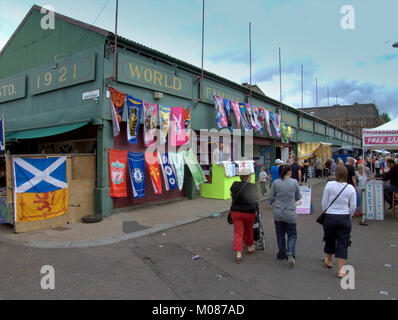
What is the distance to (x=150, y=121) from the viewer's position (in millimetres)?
9562

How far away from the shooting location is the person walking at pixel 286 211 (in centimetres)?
489

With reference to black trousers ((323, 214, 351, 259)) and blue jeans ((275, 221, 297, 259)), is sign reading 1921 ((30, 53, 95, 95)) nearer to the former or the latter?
blue jeans ((275, 221, 297, 259))

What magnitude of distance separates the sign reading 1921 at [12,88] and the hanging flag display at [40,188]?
587 cm

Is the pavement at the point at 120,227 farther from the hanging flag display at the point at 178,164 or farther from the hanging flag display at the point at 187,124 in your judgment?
the hanging flag display at the point at 187,124

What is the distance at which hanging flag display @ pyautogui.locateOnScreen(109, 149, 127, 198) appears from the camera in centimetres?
880

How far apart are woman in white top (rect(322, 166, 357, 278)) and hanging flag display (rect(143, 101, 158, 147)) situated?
6.29m

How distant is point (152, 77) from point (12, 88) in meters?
6.57

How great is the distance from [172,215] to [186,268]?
433 centimetres

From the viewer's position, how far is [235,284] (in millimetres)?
4145

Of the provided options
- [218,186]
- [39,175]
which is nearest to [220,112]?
[218,186]

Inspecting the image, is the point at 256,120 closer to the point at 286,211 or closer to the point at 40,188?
the point at 286,211

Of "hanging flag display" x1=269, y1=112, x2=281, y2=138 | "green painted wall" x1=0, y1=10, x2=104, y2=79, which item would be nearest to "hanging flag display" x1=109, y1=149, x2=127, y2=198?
"green painted wall" x1=0, y1=10, x2=104, y2=79
